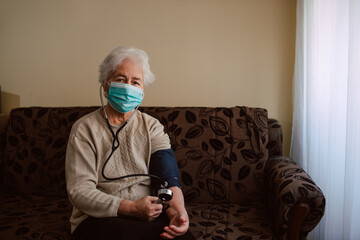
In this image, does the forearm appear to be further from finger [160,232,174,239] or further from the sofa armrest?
the sofa armrest

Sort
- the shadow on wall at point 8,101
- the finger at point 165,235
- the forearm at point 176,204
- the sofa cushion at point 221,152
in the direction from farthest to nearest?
the shadow on wall at point 8,101 → the sofa cushion at point 221,152 → the forearm at point 176,204 → the finger at point 165,235

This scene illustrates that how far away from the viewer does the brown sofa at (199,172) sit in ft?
4.33

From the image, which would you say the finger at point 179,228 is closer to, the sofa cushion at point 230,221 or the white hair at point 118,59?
the sofa cushion at point 230,221

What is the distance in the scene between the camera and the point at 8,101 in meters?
2.29

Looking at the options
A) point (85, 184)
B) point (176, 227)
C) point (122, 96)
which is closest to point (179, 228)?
point (176, 227)

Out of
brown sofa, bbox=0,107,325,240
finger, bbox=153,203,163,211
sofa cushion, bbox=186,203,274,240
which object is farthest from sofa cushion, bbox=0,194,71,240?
sofa cushion, bbox=186,203,274,240

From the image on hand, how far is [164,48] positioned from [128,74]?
0.87 m

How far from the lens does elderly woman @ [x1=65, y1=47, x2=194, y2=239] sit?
1.07m

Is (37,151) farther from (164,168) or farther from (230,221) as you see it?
(230,221)

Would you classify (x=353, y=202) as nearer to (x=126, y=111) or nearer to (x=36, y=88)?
(x=126, y=111)

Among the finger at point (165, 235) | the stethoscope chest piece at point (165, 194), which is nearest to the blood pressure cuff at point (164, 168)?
the stethoscope chest piece at point (165, 194)

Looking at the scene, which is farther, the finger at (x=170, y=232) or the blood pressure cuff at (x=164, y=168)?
the blood pressure cuff at (x=164, y=168)

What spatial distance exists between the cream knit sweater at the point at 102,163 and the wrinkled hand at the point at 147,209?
0.08 m

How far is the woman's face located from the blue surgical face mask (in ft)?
0.12
